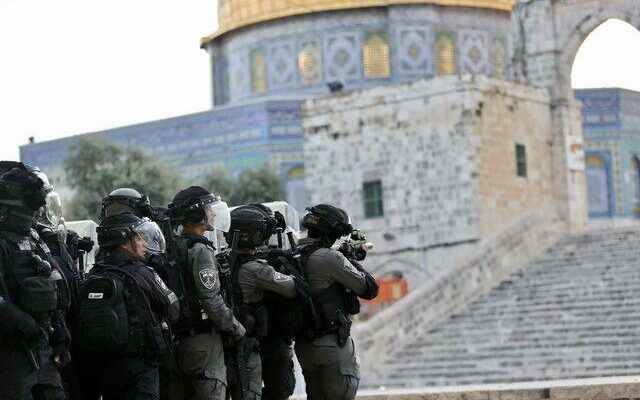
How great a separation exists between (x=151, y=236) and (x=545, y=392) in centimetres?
411

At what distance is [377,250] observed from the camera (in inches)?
1275

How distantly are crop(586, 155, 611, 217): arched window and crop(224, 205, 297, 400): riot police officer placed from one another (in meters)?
36.7

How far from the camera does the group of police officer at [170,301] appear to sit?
25.4ft

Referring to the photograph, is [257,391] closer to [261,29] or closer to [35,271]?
[35,271]

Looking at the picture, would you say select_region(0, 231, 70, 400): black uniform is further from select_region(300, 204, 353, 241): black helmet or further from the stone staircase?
the stone staircase

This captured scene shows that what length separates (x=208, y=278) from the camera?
8844 millimetres

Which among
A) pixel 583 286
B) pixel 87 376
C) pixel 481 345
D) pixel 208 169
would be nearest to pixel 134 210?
pixel 87 376

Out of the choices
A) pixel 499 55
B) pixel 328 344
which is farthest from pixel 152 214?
pixel 499 55

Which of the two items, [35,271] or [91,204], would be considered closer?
[35,271]

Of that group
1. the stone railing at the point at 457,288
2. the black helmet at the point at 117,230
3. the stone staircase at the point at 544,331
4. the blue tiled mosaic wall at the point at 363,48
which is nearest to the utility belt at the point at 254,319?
the black helmet at the point at 117,230

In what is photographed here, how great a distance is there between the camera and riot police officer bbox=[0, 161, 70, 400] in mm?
7559

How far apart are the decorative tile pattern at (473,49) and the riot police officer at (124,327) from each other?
4040 cm

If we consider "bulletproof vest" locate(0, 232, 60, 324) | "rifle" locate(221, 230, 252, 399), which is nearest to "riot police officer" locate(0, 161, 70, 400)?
"bulletproof vest" locate(0, 232, 60, 324)

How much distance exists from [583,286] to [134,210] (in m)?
→ 15.1
